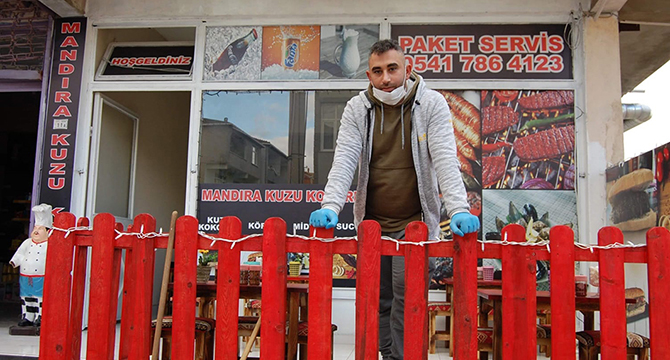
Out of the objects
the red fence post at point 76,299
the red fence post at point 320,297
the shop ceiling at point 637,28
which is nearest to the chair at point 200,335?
the red fence post at point 76,299

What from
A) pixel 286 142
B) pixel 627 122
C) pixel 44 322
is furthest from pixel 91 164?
pixel 627 122

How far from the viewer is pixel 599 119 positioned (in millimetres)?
5609

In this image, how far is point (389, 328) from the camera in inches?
114

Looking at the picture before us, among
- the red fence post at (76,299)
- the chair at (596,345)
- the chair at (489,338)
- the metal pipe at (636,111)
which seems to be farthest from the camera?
the metal pipe at (636,111)

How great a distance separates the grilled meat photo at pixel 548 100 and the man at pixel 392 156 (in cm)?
321

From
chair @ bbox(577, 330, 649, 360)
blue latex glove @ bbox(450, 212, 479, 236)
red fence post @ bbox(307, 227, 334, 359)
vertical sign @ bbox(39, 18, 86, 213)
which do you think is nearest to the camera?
blue latex glove @ bbox(450, 212, 479, 236)

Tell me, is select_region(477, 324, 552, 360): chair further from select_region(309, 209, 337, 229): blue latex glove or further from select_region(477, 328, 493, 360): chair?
select_region(309, 209, 337, 229): blue latex glove

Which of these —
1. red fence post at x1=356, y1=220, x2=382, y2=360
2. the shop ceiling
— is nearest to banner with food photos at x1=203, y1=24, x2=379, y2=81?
the shop ceiling

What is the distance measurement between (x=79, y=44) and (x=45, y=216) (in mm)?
2062

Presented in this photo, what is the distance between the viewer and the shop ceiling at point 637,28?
587 cm

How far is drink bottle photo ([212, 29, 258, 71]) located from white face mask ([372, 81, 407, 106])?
3.51 m

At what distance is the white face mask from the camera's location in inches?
112

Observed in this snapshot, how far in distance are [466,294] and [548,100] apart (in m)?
3.92

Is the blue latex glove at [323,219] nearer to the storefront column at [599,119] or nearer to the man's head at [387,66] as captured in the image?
the man's head at [387,66]
